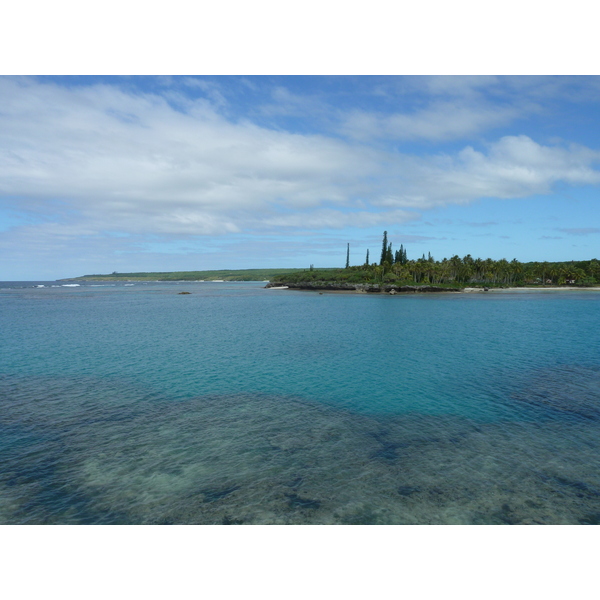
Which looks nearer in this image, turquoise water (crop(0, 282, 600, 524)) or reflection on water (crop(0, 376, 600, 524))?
reflection on water (crop(0, 376, 600, 524))

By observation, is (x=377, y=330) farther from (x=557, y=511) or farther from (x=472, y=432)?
(x=557, y=511)

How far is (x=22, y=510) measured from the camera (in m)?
12.8

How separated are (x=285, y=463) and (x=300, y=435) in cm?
315

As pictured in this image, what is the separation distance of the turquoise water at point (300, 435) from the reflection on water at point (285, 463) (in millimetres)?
85

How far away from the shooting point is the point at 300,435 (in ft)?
63.6

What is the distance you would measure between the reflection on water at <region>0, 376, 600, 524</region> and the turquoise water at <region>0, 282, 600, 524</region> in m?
0.09

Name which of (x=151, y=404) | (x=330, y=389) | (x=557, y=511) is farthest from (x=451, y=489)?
(x=151, y=404)

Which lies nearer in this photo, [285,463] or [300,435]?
[285,463]

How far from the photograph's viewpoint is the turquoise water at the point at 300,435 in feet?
43.2

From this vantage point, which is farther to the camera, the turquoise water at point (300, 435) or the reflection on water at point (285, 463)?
the turquoise water at point (300, 435)

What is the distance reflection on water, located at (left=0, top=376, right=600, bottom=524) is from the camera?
1284 centimetres

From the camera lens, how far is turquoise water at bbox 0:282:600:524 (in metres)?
13.2

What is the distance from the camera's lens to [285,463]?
16.3 m

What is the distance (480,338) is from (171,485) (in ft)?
154
